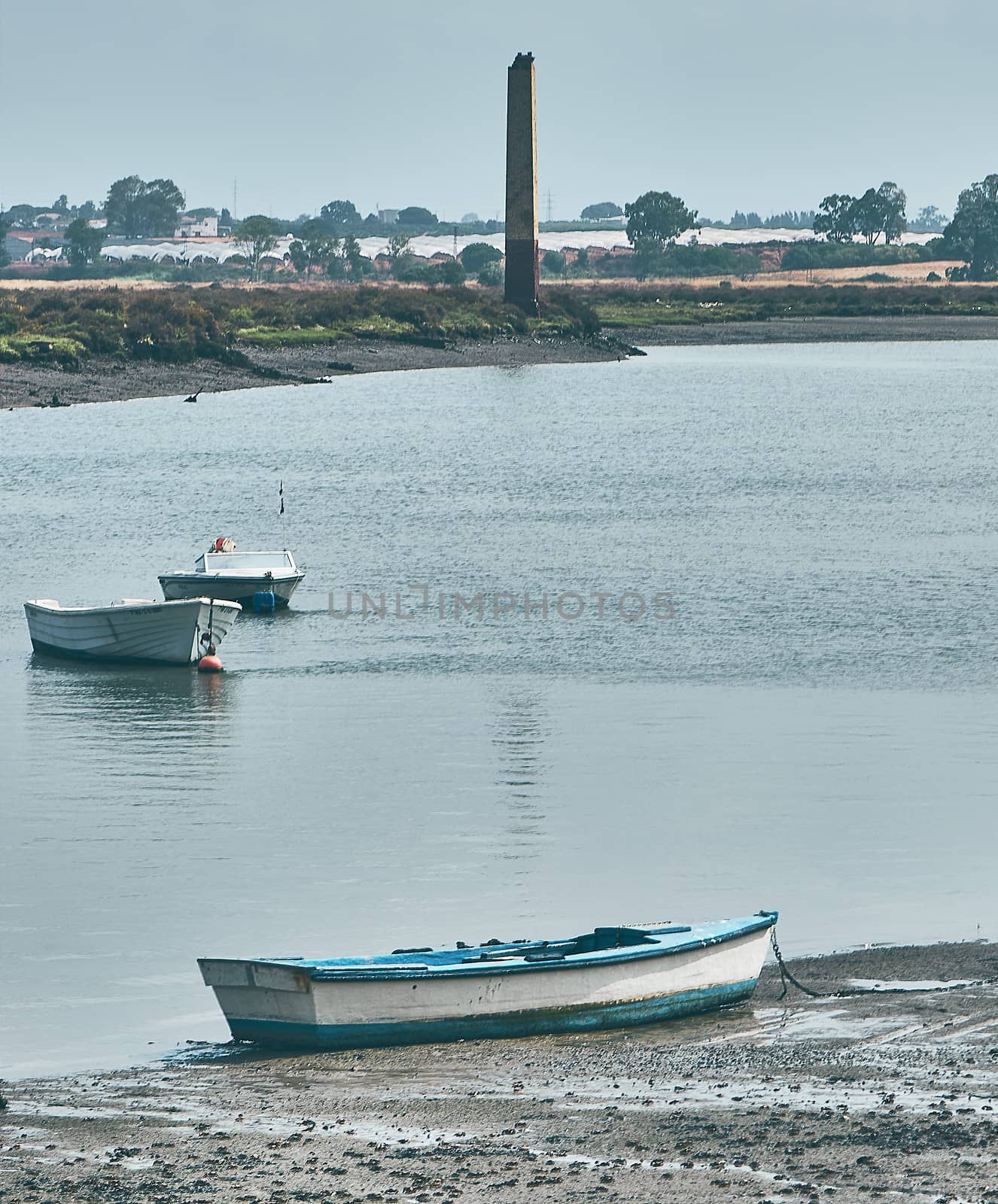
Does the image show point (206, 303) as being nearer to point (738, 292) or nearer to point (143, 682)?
point (738, 292)

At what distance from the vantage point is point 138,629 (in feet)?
117

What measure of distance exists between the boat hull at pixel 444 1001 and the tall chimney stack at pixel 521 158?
106226 mm

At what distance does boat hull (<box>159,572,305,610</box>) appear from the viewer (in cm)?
4000

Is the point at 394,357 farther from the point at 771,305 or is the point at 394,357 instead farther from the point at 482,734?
the point at 482,734

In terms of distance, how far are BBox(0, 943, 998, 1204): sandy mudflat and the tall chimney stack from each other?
348ft

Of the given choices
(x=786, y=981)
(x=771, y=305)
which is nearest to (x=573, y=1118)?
(x=786, y=981)

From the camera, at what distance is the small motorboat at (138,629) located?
3544 centimetres

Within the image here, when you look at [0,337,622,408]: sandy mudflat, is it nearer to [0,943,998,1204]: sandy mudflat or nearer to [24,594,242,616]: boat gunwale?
[24,594,242,616]: boat gunwale

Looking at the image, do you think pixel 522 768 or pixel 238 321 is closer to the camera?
pixel 522 768

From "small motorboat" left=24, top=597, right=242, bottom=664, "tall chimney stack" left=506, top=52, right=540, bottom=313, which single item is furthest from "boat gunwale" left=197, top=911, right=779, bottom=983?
"tall chimney stack" left=506, top=52, right=540, bottom=313

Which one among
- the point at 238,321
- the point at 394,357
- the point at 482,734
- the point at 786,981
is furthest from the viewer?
the point at 394,357

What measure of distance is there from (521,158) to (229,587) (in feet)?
277

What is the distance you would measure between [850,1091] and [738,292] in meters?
180

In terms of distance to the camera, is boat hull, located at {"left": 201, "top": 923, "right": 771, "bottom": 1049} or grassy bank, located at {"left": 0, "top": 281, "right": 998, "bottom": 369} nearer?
boat hull, located at {"left": 201, "top": 923, "right": 771, "bottom": 1049}
